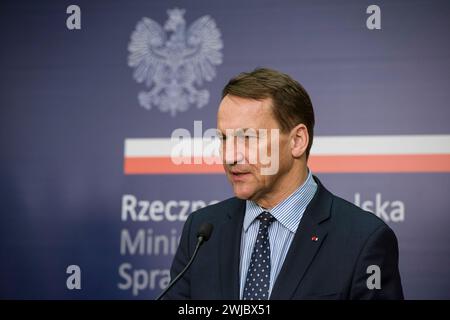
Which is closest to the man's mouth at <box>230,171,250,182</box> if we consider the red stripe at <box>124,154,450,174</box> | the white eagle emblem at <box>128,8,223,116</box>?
the red stripe at <box>124,154,450,174</box>

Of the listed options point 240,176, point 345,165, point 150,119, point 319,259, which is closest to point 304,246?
point 319,259

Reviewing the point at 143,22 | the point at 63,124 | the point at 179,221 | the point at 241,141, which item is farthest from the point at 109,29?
the point at 241,141

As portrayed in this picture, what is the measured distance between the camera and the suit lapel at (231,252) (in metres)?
2.05

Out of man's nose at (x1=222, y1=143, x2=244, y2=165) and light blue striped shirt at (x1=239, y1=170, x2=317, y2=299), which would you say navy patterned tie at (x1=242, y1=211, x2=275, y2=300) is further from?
man's nose at (x1=222, y1=143, x2=244, y2=165)

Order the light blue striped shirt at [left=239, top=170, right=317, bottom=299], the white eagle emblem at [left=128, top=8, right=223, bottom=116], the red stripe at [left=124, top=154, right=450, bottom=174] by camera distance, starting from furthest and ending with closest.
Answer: the white eagle emblem at [left=128, top=8, right=223, bottom=116], the red stripe at [left=124, top=154, right=450, bottom=174], the light blue striped shirt at [left=239, top=170, right=317, bottom=299]

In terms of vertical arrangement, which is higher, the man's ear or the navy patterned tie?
the man's ear

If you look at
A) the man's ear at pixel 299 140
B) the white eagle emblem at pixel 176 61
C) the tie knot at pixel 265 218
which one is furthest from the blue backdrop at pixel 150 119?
the tie knot at pixel 265 218

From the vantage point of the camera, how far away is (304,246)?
205 centimetres

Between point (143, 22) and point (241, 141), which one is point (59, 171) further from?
point (241, 141)

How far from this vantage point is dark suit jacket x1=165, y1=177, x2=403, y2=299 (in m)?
1.97

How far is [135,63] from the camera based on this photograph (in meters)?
3.51

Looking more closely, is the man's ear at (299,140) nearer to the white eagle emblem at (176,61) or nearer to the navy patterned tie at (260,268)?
the navy patterned tie at (260,268)

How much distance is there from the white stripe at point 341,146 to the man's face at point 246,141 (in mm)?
1230

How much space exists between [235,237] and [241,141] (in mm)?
317
